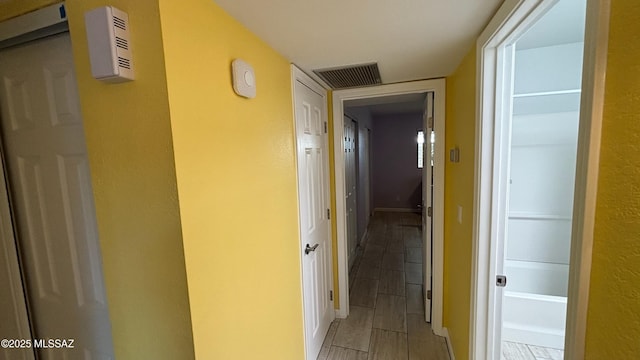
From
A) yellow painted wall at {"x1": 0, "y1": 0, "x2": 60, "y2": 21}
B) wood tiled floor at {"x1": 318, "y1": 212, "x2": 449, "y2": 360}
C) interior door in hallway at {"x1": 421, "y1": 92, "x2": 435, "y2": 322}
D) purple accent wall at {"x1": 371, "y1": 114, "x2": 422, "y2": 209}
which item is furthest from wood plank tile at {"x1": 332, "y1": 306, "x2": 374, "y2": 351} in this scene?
purple accent wall at {"x1": 371, "y1": 114, "x2": 422, "y2": 209}

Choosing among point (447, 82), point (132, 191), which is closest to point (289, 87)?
point (132, 191)

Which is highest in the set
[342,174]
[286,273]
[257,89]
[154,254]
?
[257,89]

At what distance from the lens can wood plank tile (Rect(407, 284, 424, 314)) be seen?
2.48m

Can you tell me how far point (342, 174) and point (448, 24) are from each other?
1.40 metres

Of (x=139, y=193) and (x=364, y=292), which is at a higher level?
(x=139, y=193)

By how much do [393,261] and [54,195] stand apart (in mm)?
3502

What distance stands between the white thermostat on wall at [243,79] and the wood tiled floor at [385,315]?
200cm

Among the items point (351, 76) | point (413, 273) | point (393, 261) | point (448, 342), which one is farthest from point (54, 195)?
point (393, 261)

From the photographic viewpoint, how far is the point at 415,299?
2.65 meters

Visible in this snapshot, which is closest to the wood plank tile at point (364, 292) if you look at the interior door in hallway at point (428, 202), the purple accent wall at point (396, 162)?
the interior door in hallway at point (428, 202)

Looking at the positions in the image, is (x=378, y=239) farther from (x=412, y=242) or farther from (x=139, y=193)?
(x=139, y=193)

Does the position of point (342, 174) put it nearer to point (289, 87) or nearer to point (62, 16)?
point (289, 87)

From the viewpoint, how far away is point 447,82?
76.2 inches

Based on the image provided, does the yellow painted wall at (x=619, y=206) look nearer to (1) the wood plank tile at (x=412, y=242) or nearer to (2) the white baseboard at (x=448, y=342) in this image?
(2) the white baseboard at (x=448, y=342)
